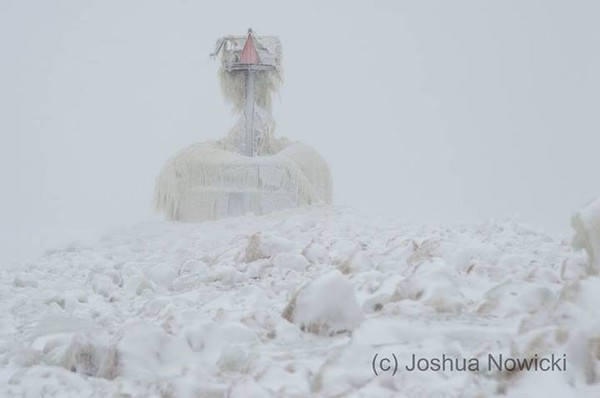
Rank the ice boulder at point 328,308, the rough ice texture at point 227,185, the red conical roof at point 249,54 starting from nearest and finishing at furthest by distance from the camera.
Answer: the ice boulder at point 328,308 < the rough ice texture at point 227,185 < the red conical roof at point 249,54

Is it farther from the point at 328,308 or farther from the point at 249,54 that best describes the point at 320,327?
the point at 249,54

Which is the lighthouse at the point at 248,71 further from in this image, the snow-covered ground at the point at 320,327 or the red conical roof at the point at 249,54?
the snow-covered ground at the point at 320,327

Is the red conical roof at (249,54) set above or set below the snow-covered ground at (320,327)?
above

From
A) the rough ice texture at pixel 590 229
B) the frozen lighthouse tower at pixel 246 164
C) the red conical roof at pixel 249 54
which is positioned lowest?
the rough ice texture at pixel 590 229

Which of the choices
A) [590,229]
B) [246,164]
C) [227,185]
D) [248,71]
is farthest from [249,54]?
[590,229]

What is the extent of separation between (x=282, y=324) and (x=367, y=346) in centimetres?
52

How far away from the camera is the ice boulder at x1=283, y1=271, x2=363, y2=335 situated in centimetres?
207

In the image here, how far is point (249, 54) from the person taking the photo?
8227mm

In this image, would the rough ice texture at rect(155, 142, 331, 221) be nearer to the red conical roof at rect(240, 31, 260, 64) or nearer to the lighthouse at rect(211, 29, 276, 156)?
the lighthouse at rect(211, 29, 276, 156)

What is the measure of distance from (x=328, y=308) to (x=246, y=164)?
18.0ft

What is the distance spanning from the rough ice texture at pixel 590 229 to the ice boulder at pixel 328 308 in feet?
2.47

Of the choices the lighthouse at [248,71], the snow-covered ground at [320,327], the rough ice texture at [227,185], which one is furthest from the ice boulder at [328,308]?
the lighthouse at [248,71]

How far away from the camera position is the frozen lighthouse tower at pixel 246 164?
24.7 feet

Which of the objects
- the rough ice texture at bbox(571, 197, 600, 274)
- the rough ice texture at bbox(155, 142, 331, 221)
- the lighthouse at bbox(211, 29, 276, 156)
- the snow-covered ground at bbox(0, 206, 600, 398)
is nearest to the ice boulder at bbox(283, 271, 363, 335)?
the snow-covered ground at bbox(0, 206, 600, 398)
